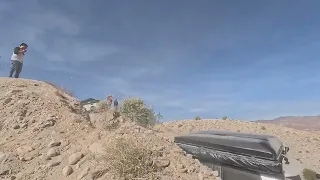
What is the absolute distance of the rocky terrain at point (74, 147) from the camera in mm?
5734

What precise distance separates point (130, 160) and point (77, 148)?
180 centimetres

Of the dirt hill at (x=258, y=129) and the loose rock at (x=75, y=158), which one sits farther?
the dirt hill at (x=258, y=129)

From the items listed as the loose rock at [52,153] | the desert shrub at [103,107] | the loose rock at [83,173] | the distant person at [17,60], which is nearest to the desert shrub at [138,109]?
the desert shrub at [103,107]

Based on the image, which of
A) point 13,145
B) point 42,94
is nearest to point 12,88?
point 42,94

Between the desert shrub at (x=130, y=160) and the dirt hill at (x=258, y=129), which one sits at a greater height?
the dirt hill at (x=258, y=129)

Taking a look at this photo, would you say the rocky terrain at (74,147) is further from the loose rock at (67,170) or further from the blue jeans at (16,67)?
the blue jeans at (16,67)

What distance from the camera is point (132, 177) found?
5391 millimetres

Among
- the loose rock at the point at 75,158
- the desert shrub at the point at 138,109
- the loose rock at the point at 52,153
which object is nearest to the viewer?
the loose rock at the point at 75,158

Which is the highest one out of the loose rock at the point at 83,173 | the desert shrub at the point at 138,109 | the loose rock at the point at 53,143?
the desert shrub at the point at 138,109

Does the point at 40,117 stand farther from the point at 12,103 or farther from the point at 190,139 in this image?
the point at 190,139

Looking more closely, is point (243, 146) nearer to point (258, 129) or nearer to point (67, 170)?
point (67, 170)

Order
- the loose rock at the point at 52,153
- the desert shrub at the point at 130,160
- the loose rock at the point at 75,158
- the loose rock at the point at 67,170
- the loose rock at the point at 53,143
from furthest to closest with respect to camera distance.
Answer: the loose rock at the point at 53,143 → the loose rock at the point at 52,153 → the loose rock at the point at 75,158 → the loose rock at the point at 67,170 → the desert shrub at the point at 130,160

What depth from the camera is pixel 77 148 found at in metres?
6.76

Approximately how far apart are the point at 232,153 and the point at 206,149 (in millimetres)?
755
